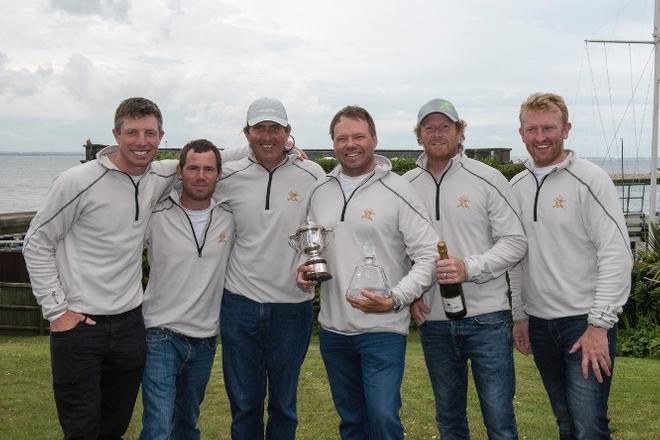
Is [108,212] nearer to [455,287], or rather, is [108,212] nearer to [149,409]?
[149,409]

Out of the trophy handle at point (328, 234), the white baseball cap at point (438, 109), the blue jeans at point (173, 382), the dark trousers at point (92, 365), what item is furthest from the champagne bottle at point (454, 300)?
the dark trousers at point (92, 365)

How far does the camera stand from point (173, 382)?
4.96 meters

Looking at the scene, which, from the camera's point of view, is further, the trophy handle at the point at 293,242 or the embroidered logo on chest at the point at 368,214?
the trophy handle at the point at 293,242

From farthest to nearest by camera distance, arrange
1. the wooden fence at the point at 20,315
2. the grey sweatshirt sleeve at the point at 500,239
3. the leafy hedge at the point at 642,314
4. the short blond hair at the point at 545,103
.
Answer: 1. the wooden fence at the point at 20,315
2. the leafy hedge at the point at 642,314
3. the short blond hair at the point at 545,103
4. the grey sweatshirt sleeve at the point at 500,239

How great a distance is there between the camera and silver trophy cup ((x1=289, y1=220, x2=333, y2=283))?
460cm

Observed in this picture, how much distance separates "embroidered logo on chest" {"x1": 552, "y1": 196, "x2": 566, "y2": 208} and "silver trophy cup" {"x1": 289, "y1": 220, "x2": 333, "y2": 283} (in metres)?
1.54

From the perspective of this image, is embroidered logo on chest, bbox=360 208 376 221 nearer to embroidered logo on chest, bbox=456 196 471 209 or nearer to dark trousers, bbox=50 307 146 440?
embroidered logo on chest, bbox=456 196 471 209

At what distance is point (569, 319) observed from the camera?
4703 mm

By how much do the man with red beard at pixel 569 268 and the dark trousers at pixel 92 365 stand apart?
9.17 feet

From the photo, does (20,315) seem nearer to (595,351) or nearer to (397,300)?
(397,300)

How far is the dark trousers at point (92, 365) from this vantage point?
4656 mm

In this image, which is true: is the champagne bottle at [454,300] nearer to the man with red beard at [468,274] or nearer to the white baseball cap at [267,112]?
the man with red beard at [468,274]

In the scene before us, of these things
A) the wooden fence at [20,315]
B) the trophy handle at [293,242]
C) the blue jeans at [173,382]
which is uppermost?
the trophy handle at [293,242]

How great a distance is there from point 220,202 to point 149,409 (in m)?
1.56
